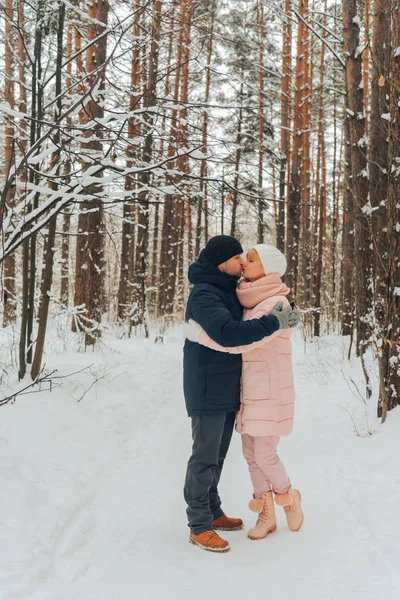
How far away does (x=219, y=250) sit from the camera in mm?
3137

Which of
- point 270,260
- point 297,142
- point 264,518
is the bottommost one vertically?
point 264,518

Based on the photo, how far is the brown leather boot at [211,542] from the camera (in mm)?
2922

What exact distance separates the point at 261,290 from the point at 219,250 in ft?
1.20

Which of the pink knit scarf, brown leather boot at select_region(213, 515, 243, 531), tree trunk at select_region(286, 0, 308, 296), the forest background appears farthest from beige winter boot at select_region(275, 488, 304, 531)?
tree trunk at select_region(286, 0, 308, 296)

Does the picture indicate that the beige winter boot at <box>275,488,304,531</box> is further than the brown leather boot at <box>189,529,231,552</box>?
Yes

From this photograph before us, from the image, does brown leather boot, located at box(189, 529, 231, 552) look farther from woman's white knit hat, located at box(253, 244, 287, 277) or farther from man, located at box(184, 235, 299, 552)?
woman's white knit hat, located at box(253, 244, 287, 277)

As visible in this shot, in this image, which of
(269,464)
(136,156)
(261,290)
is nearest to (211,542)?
(269,464)

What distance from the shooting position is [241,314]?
3256 millimetres

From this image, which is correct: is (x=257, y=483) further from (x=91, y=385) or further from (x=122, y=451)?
(x=91, y=385)

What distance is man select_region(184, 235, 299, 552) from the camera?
9.43 ft

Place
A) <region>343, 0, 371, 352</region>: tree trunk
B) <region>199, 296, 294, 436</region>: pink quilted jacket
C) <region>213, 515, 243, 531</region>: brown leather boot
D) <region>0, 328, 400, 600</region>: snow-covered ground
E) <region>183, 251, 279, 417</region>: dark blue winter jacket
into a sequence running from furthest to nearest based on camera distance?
1. <region>343, 0, 371, 352</region>: tree trunk
2. <region>213, 515, 243, 531</region>: brown leather boot
3. <region>199, 296, 294, 436</region>: pink quilted jacket
4. <region>183, 251, 279, 417</region>: dark blue winter jacket
5. <region>0, 328, 400, 600</region>: snow-covered ground

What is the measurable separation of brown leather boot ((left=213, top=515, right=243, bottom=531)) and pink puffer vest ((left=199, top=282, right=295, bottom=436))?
2.23 feet

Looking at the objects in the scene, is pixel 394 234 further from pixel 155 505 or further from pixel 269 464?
pixel 155 505

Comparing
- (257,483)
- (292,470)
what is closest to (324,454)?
(292,470)
